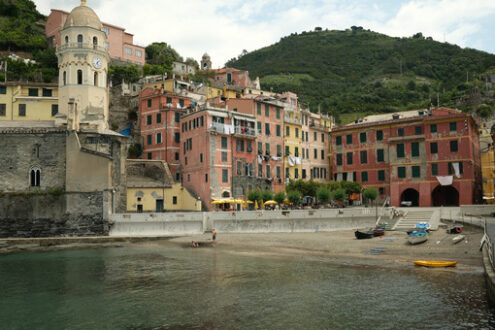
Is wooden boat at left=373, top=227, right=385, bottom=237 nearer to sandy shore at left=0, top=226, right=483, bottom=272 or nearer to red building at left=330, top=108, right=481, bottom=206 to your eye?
sandy shore at left=0, top=226, right=483, bottom=272

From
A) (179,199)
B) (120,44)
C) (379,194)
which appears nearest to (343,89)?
(120,44)

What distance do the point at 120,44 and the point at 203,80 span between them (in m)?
18.4

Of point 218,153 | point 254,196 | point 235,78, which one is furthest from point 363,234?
point 235,78

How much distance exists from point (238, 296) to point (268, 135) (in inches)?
1478

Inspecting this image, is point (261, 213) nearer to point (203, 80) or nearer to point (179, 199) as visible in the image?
point (179, 199)

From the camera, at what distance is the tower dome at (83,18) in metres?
49.2

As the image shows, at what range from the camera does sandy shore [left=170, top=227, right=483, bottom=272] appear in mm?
27703

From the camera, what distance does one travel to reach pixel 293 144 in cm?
6000

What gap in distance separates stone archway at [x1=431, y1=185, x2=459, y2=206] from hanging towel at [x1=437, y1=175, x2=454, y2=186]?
119 inches

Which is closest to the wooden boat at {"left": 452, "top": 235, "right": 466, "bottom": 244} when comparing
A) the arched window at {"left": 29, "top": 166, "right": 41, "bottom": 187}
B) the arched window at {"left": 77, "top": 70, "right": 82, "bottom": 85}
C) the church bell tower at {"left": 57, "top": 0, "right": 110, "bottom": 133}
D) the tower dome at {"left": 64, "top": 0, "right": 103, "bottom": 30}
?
the church bell tower at {"left": 57, "top": 0, "right": 110, "bottom": 133}

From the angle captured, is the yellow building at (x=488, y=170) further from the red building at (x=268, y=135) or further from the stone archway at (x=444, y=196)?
the red building at (x=268, y=135)

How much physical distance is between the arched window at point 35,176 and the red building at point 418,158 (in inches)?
1501

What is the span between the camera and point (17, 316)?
18250mm

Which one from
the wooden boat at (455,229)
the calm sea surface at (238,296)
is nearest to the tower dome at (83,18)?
the calm sea surface at (238,296)
